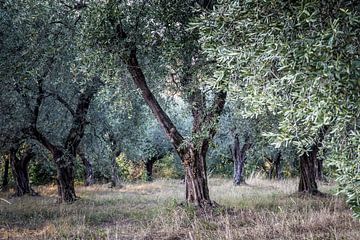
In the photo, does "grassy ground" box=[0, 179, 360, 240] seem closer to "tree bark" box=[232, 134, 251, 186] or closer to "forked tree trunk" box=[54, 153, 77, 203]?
"forked tree trunk" box=[54, 153, 77, 203]

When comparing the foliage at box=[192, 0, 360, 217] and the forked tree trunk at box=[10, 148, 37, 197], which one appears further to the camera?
the forked tree trunk at box=[10, 148, 37, 197]

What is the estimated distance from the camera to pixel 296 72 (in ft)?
13.4

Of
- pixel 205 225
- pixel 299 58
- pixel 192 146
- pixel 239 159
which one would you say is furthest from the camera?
pixel 239 159

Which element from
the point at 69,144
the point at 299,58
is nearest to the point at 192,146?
the point at 299,58

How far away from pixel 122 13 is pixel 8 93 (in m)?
5.16

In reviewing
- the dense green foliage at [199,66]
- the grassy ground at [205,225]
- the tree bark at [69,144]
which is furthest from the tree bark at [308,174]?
the tree bark at [69,144]

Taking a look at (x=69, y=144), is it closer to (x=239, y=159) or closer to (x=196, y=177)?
(x=196, y=177)

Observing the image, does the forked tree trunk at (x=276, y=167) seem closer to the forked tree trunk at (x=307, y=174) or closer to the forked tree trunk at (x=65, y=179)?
the forked tree trunk at (x=307, y=174)

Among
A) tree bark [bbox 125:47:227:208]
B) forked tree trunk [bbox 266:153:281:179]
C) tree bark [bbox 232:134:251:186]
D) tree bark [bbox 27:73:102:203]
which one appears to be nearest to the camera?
tree bark [bbox 125:47:227:208]

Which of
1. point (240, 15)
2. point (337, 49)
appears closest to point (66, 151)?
point (240, 15)

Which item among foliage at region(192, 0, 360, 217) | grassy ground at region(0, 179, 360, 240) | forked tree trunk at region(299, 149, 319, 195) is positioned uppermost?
foliage at region(192, 0, 360, 217)

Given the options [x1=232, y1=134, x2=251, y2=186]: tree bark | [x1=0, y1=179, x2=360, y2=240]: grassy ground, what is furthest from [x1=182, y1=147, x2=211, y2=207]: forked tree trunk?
[x1=232, y1=134, x2=251, y2=186]: tree bark

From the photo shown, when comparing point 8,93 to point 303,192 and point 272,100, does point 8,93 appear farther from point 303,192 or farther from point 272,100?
point 303,192

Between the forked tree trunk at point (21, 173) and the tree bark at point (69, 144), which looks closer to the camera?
the tree bark at point (69, 144)
